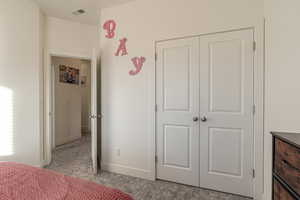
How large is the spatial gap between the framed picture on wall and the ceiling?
170 cm

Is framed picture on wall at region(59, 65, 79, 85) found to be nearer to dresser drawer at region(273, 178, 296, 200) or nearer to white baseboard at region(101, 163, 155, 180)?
white baseboard at region(101, 163, 155, 180)

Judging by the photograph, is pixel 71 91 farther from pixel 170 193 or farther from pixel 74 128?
pixel 170 193

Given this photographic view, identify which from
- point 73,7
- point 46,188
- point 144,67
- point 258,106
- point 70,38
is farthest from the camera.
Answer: point 70,38

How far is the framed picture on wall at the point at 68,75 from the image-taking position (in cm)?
455

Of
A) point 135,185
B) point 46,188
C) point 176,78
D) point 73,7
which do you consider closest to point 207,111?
point 176,78

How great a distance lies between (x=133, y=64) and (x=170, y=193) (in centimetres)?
196

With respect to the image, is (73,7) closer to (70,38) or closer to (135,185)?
(70,38)

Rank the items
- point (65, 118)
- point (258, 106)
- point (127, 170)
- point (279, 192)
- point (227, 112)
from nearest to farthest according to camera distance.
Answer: point (279, 192)
point (258, 106)
point (227, 112)
point (127, 170)
point (65, 118)

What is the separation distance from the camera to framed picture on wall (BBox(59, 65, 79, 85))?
455 cm

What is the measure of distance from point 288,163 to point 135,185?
1.92 m

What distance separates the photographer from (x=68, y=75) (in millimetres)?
4777

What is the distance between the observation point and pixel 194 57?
2.33 meters

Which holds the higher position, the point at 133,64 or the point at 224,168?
the point at 133,64

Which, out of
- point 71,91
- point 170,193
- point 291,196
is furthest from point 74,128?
point 291,196
